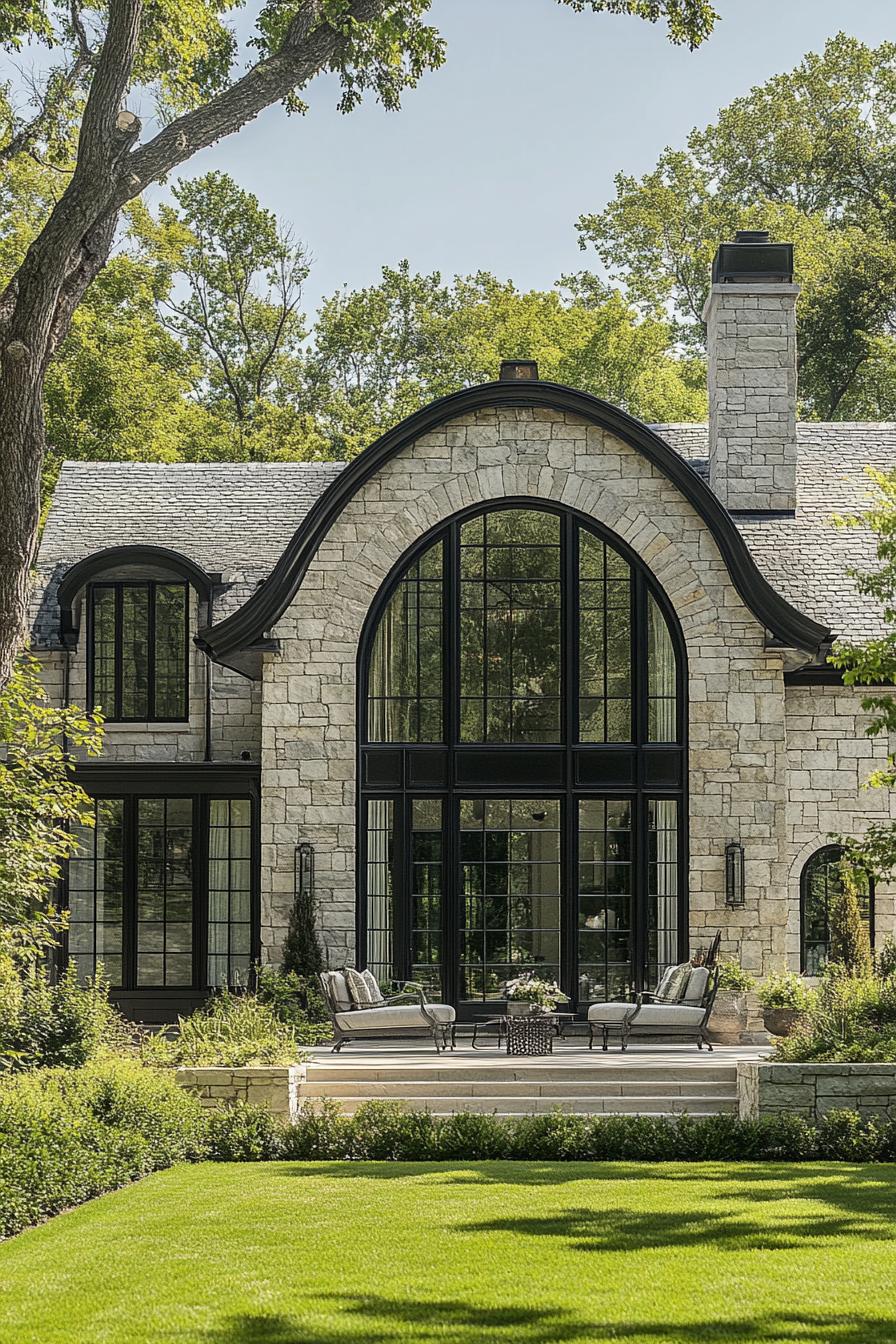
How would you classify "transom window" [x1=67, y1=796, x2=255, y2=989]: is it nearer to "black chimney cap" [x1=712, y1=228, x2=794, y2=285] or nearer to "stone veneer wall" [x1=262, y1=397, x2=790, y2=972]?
"stone veneer wall" [x1=262, y1=397, x2=790, y2=972]

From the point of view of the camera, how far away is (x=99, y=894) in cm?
1877

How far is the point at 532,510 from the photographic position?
57.9 ft

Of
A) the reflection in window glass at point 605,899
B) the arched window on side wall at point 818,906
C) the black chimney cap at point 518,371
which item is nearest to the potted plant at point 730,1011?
the reflection in window glass at point 605,899

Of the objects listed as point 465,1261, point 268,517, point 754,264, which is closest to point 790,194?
point 754,264

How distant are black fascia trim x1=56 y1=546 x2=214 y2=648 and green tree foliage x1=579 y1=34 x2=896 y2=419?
20264 millimetres

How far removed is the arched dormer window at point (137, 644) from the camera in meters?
19.2

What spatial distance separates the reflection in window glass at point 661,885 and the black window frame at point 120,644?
6110mm

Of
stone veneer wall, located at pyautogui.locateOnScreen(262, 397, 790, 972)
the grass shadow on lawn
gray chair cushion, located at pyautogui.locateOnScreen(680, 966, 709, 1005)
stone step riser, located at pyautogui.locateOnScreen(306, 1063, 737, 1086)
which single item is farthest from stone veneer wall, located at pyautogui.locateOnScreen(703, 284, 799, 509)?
the grass shadow on lawn

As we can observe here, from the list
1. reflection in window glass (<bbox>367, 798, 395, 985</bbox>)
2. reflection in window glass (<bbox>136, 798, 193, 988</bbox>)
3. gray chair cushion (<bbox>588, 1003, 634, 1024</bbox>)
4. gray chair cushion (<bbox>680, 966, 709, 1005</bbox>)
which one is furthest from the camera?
reflection in window glass (<bbox>136, 798, 193, 988</bbox>)

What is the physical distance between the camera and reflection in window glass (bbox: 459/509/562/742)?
17.5 meters

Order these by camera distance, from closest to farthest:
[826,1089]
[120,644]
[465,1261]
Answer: [465,1261] → [826,1089] → [120,644]

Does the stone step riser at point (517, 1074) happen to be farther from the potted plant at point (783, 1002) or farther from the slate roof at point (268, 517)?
the slate roof at point (268, 517)

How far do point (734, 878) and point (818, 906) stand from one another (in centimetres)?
150

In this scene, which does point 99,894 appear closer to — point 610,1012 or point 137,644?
point 137,644
